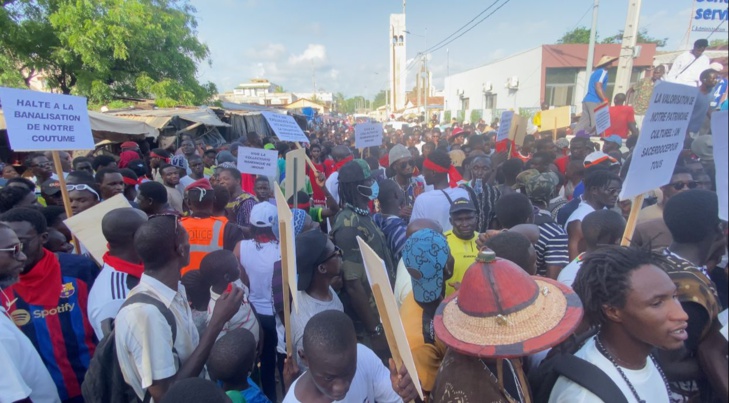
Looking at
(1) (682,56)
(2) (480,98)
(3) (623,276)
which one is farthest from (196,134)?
(2) (480,98)

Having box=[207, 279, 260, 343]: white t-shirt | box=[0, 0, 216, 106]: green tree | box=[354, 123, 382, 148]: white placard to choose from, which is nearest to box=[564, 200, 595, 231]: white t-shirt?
box=[207, 279, 260, 343]: white t-shirt

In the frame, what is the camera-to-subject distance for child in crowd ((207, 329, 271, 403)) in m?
2.14

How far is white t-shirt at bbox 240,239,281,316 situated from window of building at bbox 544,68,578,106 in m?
27.7

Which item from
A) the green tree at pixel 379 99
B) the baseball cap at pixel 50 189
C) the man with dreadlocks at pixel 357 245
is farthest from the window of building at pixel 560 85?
the green tree at pixel 379 99

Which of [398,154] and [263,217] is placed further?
[398,154]

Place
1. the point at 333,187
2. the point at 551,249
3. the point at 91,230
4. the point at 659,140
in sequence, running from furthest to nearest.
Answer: the point at 333,187, the point at 551,249, the point at 91,230, the point at 659,140

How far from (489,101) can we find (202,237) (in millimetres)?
33184

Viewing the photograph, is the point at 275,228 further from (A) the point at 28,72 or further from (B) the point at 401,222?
(A) the point at 28,72

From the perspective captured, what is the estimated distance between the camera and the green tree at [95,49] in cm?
1535

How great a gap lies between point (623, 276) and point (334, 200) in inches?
168

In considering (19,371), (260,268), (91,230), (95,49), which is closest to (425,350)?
(260,268)

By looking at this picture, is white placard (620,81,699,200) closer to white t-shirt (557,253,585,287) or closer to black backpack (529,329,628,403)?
white t-shirt (557,253,585,287)

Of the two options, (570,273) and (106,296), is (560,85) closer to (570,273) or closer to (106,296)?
(570,273)

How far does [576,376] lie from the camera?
1.45 meters
